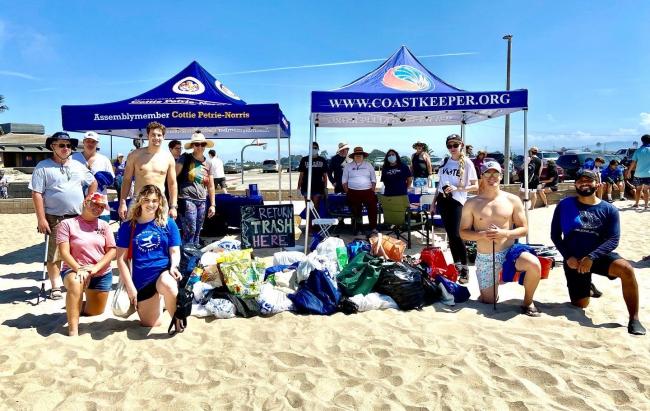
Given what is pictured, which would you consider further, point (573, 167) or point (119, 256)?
point (573, 167)

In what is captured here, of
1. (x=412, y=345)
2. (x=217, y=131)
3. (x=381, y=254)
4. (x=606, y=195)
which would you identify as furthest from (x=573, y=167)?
(x=412, y=345)

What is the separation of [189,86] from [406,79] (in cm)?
368

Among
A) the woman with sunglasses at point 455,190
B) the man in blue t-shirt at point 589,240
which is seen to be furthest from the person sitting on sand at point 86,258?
the man in blue t-shirt at point 589,240

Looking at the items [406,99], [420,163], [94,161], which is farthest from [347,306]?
[420,163]

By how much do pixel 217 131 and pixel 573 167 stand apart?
16501mm

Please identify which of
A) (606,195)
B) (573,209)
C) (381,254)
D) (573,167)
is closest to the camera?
(573,209)

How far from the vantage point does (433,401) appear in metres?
2.57

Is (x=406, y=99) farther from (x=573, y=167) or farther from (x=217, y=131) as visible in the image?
(x=573, y=167)

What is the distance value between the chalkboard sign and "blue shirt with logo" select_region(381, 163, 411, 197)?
1.90 m

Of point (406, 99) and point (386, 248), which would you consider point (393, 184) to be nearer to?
point (406, 99)

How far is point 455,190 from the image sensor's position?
5480mm

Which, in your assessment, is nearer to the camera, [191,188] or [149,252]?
[149,252]

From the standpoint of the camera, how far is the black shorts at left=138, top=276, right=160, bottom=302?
11.8ft

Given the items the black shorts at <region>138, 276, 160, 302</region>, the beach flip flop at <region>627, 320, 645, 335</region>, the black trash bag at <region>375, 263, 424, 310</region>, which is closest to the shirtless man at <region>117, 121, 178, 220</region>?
the black shorts at <region>138, 276, 160, 302</region>
